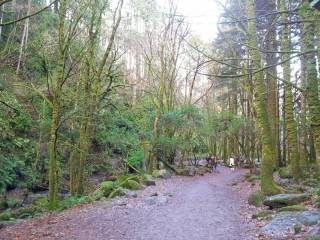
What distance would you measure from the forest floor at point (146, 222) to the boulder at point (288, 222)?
34 cm

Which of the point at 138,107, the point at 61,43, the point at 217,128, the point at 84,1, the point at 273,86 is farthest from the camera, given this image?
the point at 217,128

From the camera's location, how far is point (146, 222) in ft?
33.3

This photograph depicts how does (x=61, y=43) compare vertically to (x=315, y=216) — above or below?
above

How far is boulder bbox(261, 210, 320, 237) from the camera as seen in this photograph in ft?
25.6

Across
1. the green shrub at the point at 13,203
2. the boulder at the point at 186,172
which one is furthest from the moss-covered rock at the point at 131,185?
the boulder at the point at 186,172

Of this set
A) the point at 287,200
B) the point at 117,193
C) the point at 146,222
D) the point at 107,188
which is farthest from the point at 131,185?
the point at 287,200

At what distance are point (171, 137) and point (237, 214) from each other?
16464 mm

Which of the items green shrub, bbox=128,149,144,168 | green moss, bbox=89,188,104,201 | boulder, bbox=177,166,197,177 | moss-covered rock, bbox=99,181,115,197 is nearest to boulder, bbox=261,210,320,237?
green moss, bbox=89,188,104,201

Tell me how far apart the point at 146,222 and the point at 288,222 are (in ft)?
12.0

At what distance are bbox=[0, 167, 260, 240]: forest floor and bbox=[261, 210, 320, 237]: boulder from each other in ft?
1.11

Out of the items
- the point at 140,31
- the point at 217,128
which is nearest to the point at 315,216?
the point at 217,128

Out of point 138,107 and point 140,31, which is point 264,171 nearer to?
point 138,107

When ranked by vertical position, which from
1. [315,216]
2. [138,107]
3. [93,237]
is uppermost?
[138,107]

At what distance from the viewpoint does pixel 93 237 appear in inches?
342
